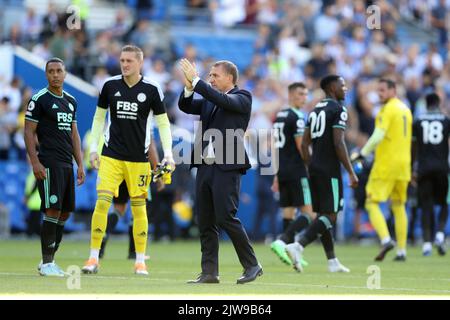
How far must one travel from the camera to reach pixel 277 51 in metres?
29.9

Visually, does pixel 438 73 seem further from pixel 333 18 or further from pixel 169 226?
pixel 169 226

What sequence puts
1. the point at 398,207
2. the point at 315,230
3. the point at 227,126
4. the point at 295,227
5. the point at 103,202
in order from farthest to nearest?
1. the point at 398,207
2. the point at 295,227
3. the point at 315,230
4. the point at 103,202
5. the point at 227,126

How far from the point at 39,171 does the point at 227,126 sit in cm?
245

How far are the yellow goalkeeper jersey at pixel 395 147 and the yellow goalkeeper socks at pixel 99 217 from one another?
6078 mm

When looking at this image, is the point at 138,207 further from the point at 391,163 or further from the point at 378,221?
the point at 391,163

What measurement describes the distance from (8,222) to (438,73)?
12617 millimetres

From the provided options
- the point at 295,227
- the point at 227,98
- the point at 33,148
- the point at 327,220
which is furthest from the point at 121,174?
the point at 295,227

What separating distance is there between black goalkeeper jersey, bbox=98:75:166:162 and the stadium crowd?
37.6ft

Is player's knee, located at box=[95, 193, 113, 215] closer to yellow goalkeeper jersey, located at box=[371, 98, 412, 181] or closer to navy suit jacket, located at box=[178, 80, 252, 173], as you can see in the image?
navy suit jacket, located at box=[178, 80, 252, 173]

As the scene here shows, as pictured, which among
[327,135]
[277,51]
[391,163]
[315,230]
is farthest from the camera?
[277,51]

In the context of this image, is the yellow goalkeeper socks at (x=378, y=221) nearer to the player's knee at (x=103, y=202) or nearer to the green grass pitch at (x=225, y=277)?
the green grass pitch at (x=225, y=277)

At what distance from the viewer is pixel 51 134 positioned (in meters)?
13.7

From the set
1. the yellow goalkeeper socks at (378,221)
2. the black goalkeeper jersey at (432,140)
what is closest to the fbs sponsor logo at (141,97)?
the yellow goalkeeper socks at (378,221)
